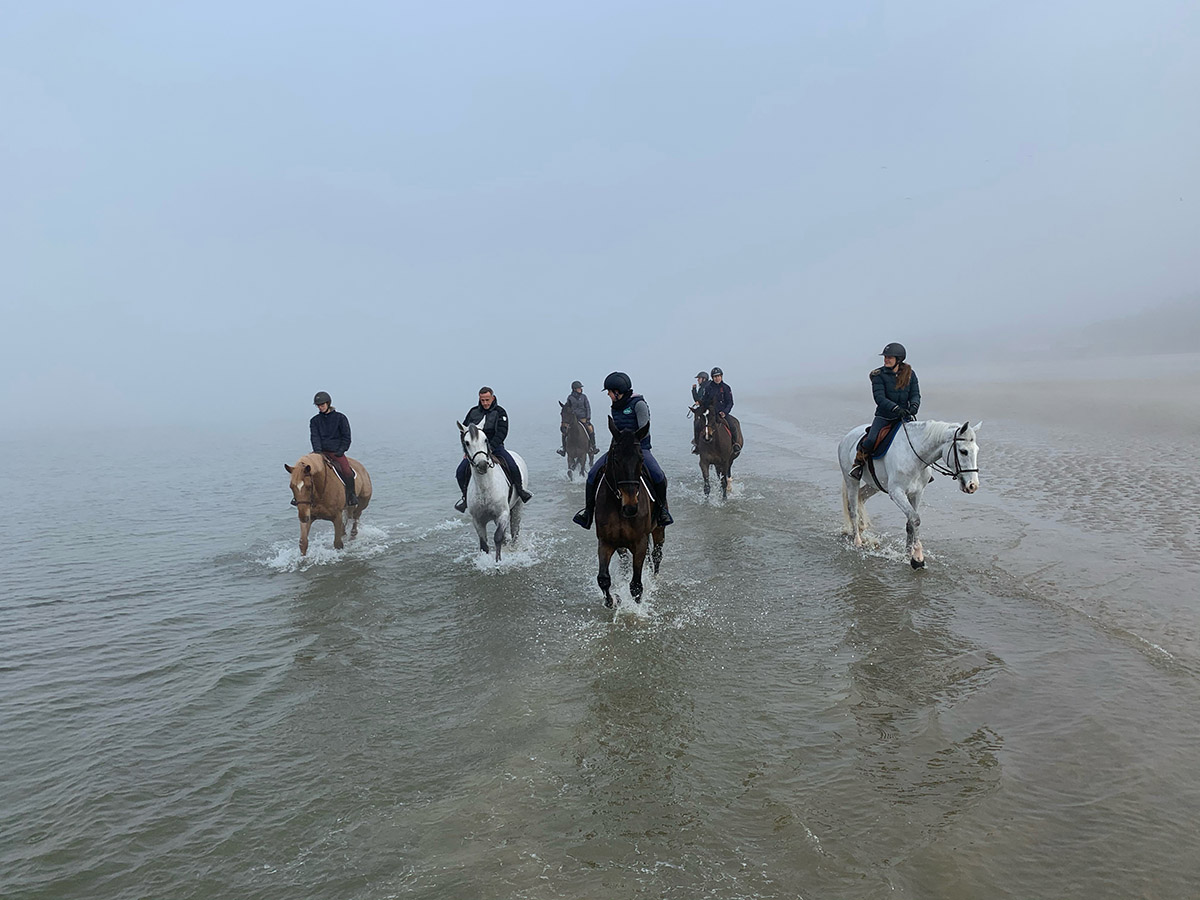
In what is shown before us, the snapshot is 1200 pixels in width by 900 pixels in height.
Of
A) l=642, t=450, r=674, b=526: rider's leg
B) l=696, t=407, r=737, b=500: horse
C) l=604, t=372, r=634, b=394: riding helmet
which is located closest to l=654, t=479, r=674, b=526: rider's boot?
l=642, t=450, r=674, b=526: rider's leg

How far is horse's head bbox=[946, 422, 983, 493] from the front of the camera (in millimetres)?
8516

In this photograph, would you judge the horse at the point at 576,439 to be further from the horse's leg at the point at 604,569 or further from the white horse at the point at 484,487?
the horse's leg at the point at 604,569

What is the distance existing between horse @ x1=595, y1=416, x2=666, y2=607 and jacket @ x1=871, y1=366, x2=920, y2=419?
14.3 ft

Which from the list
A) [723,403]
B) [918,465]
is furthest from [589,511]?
[723,403]

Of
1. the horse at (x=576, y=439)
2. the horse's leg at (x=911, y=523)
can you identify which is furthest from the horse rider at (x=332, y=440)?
the horse's leg at (x=911, y=523)

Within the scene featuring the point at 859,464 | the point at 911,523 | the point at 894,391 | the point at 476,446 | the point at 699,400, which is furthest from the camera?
the point at 699,400

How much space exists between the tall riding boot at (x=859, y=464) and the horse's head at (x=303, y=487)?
8813 mm

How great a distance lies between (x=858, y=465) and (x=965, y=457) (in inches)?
82.1

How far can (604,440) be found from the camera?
106 feet

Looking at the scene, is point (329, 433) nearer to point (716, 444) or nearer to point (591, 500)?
point (591, 500)

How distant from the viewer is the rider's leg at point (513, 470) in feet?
33.9

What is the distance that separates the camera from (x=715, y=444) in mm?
14633

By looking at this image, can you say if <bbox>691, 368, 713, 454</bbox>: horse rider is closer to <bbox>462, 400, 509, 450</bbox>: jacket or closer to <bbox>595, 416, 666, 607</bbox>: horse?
<bbox>462, 400, 509, 450</bbox>: jacket

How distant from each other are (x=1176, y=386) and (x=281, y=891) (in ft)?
142
